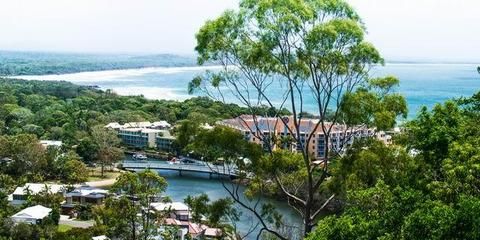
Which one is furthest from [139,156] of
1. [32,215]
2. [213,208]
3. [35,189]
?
[213,208]

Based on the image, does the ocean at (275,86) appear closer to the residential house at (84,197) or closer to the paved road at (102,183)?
→ the paved road at (102,183)

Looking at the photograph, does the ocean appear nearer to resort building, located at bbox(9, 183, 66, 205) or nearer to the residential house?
the residential house

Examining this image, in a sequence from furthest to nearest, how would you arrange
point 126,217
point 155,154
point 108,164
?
point 155,154 < point 108,164 < point 126,217

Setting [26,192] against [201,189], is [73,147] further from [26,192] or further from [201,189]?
[26,192]

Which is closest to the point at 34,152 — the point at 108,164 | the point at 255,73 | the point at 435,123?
the point at 108,164

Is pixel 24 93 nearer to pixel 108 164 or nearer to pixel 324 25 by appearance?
pixel 108 164
